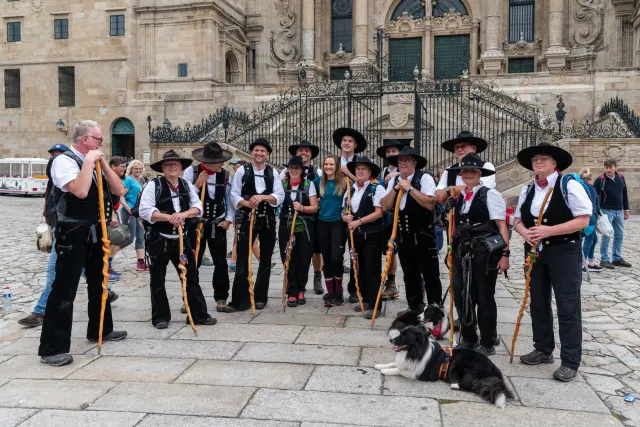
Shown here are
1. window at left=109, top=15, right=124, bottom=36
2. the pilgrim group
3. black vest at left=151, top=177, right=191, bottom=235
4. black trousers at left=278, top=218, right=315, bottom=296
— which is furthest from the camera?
window at left=109, top=15, right=124, bottom=36

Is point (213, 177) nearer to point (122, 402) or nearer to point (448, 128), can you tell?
point (122, 402)

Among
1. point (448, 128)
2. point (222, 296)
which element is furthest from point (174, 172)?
point (448, 128)

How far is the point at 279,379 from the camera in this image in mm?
4836

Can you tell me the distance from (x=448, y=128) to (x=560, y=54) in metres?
11.2

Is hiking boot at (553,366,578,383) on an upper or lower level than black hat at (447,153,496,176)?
lower

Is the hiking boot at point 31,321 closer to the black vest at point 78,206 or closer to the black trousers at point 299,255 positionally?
the black vest at point 78,206

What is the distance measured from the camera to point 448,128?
21109mm

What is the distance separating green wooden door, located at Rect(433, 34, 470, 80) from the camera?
3181cm

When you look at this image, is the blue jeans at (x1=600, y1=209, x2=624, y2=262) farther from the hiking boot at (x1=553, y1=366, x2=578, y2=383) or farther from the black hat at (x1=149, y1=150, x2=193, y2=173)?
the black hat at (x1=149, y1=150, x2=193, y2=173)

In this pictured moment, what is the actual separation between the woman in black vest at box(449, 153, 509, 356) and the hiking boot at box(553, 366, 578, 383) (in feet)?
2.50

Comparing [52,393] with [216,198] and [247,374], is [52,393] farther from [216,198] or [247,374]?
[216,198]

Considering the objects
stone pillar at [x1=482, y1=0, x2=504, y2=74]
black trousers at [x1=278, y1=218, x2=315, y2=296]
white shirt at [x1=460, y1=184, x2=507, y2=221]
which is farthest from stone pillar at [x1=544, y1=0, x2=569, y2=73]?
white shirt at [x1=460, y1=184, x2=507, y2=221]

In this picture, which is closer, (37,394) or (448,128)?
(37,394)

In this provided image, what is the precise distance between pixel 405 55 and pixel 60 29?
19.2 metres
